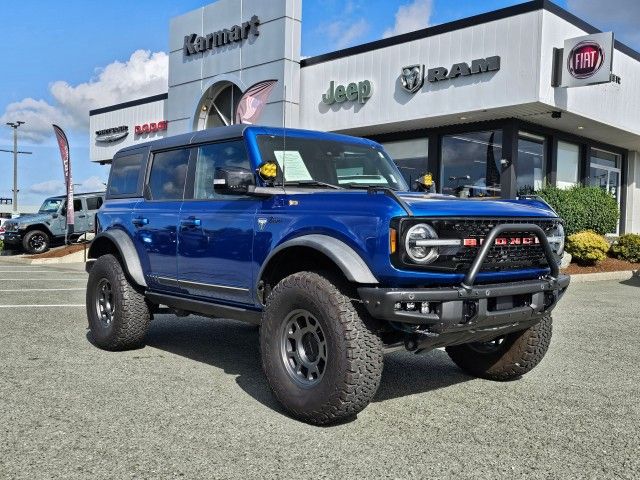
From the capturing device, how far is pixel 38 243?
2209 centimetres

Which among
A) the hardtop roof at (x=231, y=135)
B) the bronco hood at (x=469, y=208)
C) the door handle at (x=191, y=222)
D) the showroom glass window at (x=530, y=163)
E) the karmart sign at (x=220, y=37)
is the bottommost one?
the door handle at (x=191, y=222)

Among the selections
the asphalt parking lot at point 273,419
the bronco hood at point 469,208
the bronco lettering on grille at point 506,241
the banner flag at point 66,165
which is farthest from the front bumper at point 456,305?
the banner flag at point 66,165

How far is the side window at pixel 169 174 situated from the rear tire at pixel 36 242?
1800 cm

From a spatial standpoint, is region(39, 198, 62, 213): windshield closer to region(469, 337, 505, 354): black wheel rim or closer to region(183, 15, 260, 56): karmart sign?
region(183, 15, 260, 56): karmart sign

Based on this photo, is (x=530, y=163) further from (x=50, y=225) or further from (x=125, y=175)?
(x=50, y=225)

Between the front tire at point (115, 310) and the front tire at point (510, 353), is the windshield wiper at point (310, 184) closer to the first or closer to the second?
the front tire at point (510, 353)

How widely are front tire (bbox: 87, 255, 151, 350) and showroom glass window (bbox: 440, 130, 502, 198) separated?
12603 mm

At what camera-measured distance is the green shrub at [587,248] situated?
48.6ft

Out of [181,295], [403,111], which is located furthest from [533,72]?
[181,295]

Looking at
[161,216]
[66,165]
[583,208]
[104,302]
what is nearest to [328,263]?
[161,216]

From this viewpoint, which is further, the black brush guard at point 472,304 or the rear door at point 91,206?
the rear door at point 91,206

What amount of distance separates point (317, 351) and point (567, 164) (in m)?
18.3

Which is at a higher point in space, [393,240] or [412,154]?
[412,154]

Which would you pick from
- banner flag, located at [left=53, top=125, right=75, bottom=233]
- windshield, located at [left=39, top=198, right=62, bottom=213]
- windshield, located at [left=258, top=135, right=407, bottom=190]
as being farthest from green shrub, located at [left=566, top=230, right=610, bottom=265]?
windshield, located at [left=39, top=198, right=62, bottom=213]
